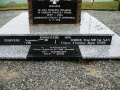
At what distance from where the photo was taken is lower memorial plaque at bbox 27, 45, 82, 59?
722cm

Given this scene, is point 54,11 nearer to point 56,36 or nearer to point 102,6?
point 56,36

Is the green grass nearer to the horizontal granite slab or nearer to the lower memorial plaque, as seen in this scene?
the horizontal granite slab

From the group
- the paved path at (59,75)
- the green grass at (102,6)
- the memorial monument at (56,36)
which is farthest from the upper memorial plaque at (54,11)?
the green grass at (102,6)

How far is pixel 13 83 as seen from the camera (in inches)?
231

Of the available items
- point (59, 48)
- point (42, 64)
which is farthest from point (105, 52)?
point (42, 64)

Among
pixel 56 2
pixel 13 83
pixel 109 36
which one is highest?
pixel 56 2

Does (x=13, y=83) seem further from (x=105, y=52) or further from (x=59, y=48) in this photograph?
(x=105, y=52)

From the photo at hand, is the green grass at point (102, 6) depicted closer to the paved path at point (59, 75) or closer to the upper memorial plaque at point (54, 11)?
the upper memorial plaque at point (54, 11)

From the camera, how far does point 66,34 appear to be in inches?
316

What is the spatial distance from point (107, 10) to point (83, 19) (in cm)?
778

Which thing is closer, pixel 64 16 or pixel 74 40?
pixel 74 40

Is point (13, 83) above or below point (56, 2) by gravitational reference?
below

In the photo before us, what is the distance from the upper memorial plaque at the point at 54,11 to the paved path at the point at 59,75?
264cm

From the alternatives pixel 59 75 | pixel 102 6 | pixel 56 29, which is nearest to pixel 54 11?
pixel 56 29
